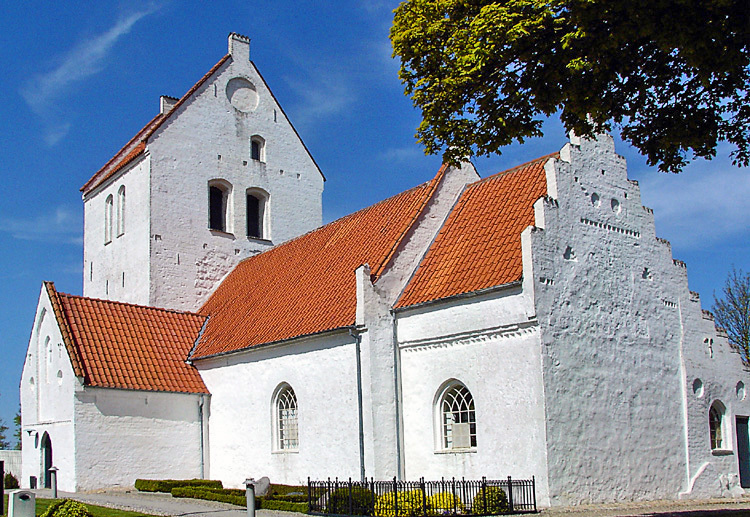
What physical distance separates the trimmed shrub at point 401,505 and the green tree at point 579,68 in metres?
6.90

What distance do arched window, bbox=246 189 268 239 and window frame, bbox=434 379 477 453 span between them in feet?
51.8

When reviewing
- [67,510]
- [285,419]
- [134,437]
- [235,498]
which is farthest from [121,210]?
[67,510]

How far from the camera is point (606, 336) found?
1850 cm

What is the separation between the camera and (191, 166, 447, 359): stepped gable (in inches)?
858

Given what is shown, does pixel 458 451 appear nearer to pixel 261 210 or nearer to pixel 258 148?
pixel 261 210

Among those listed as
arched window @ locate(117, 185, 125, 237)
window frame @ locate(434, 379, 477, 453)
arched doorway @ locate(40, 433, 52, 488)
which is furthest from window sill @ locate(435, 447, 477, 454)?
arched window @ locate(117, 185, 125, 237)

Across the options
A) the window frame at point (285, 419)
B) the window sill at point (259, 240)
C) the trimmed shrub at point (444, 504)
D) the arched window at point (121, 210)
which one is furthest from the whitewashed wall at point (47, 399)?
the trimmed shrub at point (444, 504)

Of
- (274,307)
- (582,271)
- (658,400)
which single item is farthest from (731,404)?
(274,307)

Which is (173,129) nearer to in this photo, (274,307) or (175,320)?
(175,320)

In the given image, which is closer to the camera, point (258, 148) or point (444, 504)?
point (444, 504)

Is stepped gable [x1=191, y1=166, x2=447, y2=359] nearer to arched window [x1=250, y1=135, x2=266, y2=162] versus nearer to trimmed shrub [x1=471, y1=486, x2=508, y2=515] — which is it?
arched window [x1=250, y1=135, x2=266, y2=162]

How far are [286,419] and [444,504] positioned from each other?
8087 millimetres

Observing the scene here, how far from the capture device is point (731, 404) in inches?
854

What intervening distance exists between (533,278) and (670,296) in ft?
17.8
